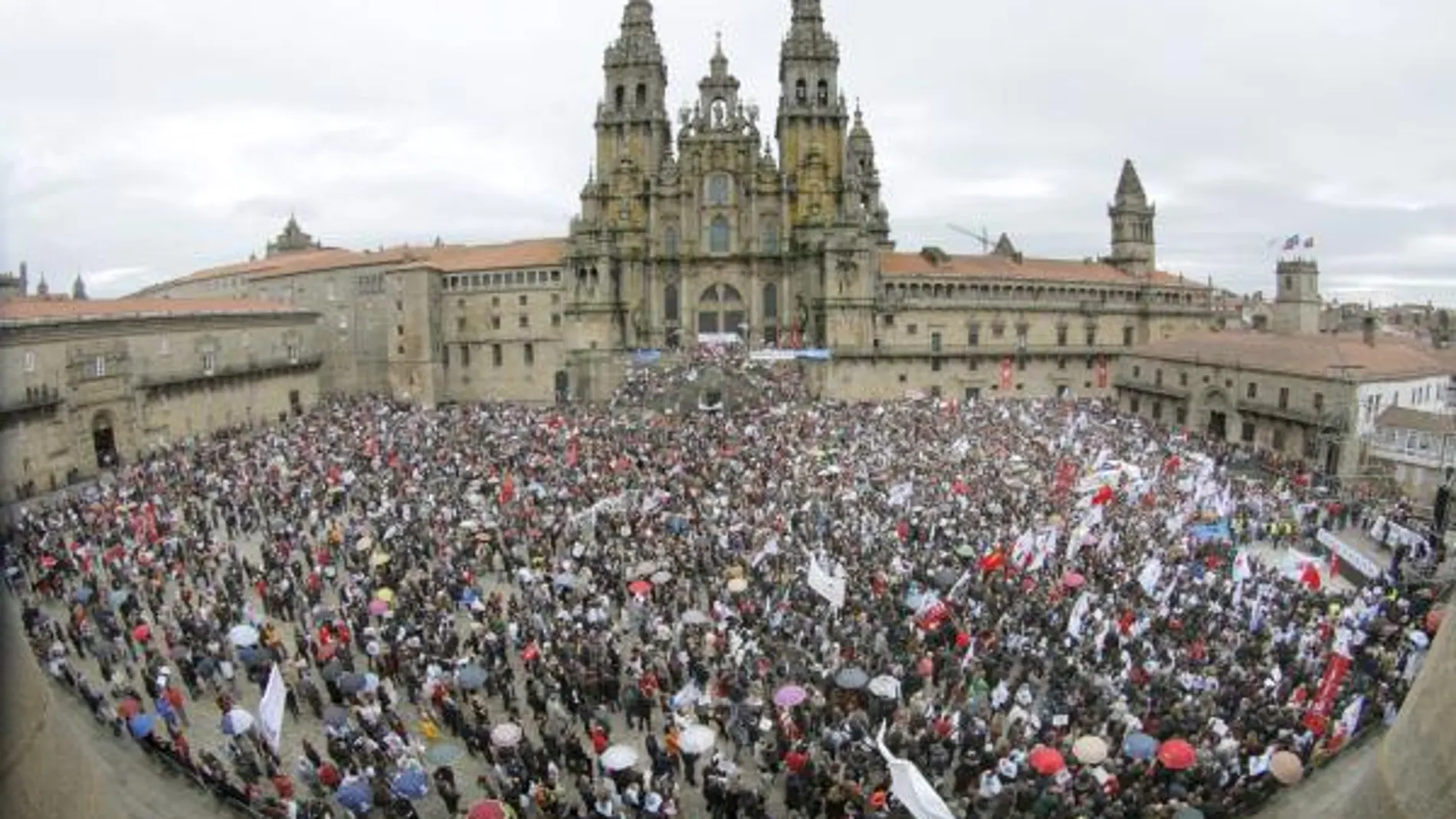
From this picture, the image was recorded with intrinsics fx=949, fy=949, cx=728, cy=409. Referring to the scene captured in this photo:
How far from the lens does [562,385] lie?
65.8 metres

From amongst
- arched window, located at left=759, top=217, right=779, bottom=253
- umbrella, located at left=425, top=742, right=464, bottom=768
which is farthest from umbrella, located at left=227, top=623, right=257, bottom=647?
arched window, located at left=759, top=217, right=779, bottom=253

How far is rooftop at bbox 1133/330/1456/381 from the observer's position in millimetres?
43094

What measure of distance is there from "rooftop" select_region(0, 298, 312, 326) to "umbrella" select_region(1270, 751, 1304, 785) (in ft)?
127

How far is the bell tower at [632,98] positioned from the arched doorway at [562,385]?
45.7ft

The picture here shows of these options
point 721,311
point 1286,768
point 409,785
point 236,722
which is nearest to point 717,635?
point 409,785

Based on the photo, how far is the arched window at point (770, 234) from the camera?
63.1 meters

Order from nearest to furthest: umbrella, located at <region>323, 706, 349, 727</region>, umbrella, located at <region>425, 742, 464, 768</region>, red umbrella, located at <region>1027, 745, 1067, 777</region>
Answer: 1. red umbrella, located at <region>1027, 745, 1067, 777</region>
2. umbrella, located at <region>425, 742, 464, 768</region>
3. umbrella, located at <region>323, 706, 349, 727</region>

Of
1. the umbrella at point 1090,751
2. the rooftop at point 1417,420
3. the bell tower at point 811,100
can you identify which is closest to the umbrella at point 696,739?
the umbrella at point 1090,751

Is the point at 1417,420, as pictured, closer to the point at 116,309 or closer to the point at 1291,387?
Answer: the point at 1291,387

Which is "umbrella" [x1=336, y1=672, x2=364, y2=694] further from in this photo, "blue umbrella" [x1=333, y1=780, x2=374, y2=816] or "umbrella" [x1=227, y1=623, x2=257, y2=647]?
"blue umbrella" [x1=333, y1=780, x2=374, y2=816]

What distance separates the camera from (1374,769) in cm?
607

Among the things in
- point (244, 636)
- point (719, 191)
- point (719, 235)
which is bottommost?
point (244, 636)

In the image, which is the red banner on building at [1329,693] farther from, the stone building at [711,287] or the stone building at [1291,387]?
the stone building at [711,287]

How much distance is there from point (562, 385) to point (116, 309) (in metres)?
27.2
